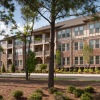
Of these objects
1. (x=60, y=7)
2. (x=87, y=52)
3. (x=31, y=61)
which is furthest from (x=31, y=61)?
(x=87, y=52)

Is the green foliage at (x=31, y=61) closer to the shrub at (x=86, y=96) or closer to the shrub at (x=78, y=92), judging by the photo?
the shrub at (x=78, y=92)

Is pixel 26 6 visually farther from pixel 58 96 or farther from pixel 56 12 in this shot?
pixel 58 96

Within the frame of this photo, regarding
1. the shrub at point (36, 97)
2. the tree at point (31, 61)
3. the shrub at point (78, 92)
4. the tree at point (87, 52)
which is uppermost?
the tree at point (87, 52)

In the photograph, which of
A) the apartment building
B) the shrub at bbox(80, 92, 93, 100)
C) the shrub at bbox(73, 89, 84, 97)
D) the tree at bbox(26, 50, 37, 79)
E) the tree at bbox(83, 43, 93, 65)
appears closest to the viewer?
the shrub at bbox(80, 92, 93, 100)

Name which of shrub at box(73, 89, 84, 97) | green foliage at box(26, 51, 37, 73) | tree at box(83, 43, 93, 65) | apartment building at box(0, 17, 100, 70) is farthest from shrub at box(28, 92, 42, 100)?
apartment building at box(0, 17, 100, 70)

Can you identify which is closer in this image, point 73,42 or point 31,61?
point 31,61

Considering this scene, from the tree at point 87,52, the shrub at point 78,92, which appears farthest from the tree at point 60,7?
the tree at point 87,52

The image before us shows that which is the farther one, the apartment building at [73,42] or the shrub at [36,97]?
the apartment building at [73,42]

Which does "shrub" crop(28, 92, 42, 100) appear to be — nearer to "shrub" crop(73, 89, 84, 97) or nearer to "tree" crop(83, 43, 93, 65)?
"shrub" crop(73, 89, 84, 97)

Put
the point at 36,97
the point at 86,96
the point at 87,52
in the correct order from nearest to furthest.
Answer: the point at 36,97 < the point at 86,96 < the point at 87,52

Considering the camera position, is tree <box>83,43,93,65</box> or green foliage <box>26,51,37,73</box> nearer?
green foliage <box>26,51,37,73</box>

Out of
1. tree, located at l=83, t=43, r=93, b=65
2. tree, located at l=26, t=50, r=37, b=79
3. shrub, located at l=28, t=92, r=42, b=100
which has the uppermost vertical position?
tree, located at l=83, t=43, r=93, b=65

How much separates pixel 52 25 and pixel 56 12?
1.15m

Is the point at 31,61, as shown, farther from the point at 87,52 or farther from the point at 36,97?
the point at 87,52
